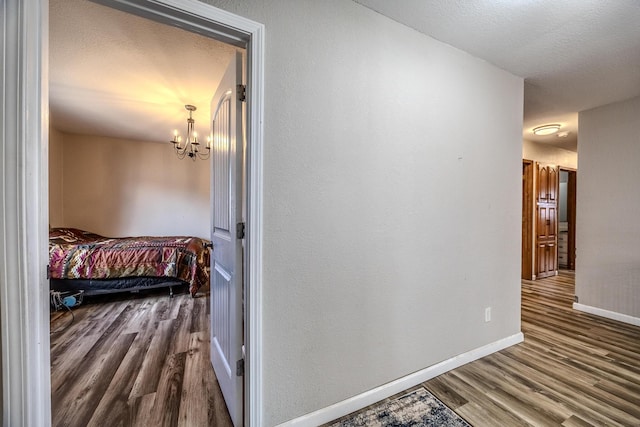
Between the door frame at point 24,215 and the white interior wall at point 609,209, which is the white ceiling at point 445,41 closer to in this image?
the white interior wall at point 609,209

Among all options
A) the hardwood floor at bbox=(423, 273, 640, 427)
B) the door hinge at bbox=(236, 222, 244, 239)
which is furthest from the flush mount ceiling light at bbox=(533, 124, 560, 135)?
the door hinge at bbox=(236, 222, 244, 239)

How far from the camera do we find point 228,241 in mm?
1549

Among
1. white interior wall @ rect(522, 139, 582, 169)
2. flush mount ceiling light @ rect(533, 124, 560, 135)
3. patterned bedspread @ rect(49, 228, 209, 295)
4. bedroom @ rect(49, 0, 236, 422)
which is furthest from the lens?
white interior wall @ rect(522, 139, 582, 169)

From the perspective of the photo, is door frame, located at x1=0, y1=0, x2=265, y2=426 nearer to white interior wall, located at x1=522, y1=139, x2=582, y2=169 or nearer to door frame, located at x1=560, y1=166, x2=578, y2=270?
white interior wall, located at x1=522, y1=139, x2=582, y2=169

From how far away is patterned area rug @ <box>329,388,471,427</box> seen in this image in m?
1.45

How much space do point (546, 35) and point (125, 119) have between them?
4887 mm

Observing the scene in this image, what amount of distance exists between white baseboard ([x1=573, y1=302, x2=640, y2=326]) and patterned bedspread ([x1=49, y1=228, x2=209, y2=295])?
4881 mm

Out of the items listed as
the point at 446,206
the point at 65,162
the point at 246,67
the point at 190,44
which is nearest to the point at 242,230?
the point at 246,67

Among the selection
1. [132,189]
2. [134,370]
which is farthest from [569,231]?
[132,189]

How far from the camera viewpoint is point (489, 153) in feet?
7.07

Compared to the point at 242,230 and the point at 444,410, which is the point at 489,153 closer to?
the point at 444,410

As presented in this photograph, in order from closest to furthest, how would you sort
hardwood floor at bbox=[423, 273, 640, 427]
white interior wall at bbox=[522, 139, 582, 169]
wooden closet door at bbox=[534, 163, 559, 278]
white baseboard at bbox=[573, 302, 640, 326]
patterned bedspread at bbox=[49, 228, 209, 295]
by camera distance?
hardwood floor at bbox=[423, 273, 640, 427] → white baseboard at bbox=[573, 302, 640, 326] → patterned bedspread at bbox=[49, 228, 209, 295] → white interior wall at bbox=[522, 139, 582, 169] → wooden closet door at bbox=[534, 163, 559, 278]

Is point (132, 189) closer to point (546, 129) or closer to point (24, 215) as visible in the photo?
point (24, 215)

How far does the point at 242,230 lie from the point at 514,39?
2258 mm
